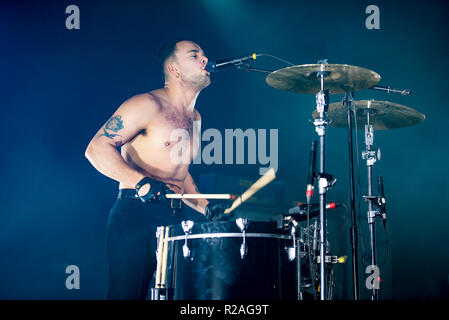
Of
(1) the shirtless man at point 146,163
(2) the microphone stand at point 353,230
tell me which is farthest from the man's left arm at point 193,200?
(2) the microphone stand at point 353,230

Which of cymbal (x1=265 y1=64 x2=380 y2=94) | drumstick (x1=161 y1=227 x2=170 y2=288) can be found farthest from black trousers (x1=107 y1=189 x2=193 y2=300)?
cymbal (x1=265 y1=64 x2=380 y2=94)

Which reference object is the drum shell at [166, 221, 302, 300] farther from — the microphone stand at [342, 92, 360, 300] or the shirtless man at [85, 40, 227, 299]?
the shirtless man at [85, 40, 227, 299]

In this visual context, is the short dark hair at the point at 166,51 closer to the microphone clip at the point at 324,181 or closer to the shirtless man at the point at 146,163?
the shirtless man at the point at 146,163

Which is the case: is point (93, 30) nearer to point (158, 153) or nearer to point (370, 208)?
point (158, 153)

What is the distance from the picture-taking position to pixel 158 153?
4207mm

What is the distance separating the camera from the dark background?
419 centimetres

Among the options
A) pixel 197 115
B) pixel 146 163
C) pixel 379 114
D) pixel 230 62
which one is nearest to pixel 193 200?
pixel 146 163

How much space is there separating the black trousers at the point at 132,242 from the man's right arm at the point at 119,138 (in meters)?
0.15

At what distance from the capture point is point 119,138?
415 cm

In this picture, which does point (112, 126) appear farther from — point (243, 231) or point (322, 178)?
point (322, 178)

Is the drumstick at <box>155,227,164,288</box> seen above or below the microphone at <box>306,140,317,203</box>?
below

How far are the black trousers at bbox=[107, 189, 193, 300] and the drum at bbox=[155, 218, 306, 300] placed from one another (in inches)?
34.0

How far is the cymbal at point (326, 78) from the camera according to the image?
10.3 ft
